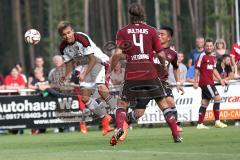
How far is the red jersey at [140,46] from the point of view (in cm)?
1636

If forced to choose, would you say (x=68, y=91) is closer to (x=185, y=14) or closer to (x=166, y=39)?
(x=166, y=39)

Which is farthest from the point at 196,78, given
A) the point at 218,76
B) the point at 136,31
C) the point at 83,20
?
the point at 83,20

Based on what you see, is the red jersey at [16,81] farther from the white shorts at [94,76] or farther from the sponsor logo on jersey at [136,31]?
the sponsor logo on jersey at [136,31]

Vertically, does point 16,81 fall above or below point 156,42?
below

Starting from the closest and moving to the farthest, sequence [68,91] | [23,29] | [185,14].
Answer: [68,91]
[23,29]
[185,14]

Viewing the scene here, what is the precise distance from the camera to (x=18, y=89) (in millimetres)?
26641

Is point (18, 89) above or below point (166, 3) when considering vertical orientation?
below

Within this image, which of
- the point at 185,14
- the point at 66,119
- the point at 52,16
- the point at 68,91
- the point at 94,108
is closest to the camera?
the point at 94,108

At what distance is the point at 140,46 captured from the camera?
16375mm

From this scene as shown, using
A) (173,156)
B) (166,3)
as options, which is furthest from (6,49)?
(173,156)

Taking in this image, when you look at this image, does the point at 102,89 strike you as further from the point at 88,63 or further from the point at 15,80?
the point at 15,80

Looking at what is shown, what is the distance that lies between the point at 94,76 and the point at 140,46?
4779 mm

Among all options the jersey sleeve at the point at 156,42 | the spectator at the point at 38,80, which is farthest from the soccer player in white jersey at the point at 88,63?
the spectator at the point at 38,80

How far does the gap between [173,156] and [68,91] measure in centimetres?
1103
